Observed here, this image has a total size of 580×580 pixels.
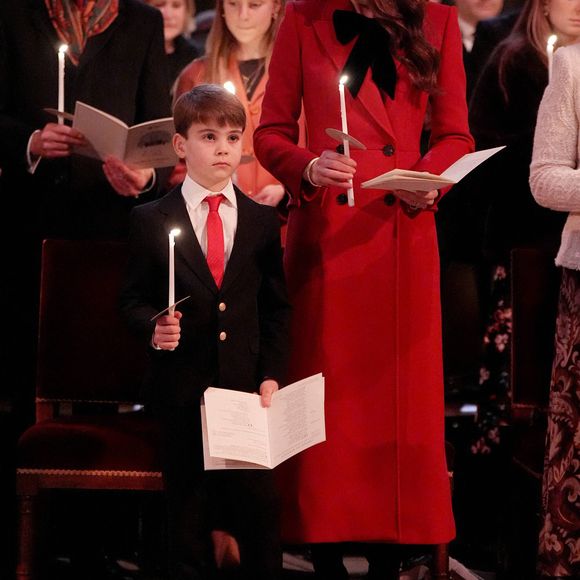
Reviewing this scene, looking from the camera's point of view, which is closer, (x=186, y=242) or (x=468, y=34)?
(x=186, y=242)

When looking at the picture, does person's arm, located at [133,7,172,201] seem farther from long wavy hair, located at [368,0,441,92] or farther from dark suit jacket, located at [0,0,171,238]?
long wavy hair, located at [368,0,441,92]

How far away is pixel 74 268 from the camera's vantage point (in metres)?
3.53

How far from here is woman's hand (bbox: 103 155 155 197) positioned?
3.52m

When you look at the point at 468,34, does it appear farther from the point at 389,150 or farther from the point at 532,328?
the point at 389,150

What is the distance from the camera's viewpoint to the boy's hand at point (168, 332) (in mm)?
2535

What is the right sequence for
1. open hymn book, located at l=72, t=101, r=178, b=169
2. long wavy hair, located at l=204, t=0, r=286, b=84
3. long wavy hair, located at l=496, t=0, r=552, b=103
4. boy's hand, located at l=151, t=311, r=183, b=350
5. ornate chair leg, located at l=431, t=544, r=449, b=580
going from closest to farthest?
boy's hand, located at l=151, t=311, r=183, b=350, ornate chair leg, located at l=431, t=544, r=449, b=580, open hymn book, located at l=72, t=101, r=178, b=169, long wavy hair, located at l=204, t=0, r=286, b=84, long wavy hair, located at l=496, t=0, r=552, b=103

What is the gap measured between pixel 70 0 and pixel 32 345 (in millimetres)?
1316

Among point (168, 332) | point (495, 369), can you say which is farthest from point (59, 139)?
point (495, 369)

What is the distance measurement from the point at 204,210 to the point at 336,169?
15.8 inches

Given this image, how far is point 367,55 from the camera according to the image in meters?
2.82

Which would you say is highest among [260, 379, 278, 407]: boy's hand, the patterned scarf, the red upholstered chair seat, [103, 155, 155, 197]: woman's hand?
the patterned scarf

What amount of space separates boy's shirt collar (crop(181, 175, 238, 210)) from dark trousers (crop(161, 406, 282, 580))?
0.53 metres

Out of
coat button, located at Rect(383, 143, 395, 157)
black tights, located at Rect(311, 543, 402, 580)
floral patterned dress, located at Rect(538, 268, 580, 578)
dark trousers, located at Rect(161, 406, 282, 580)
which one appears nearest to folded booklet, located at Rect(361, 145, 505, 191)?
coat button, located at Rect(383, 143, 395, 157)

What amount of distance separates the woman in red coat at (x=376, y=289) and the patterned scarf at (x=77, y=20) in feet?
4.09
